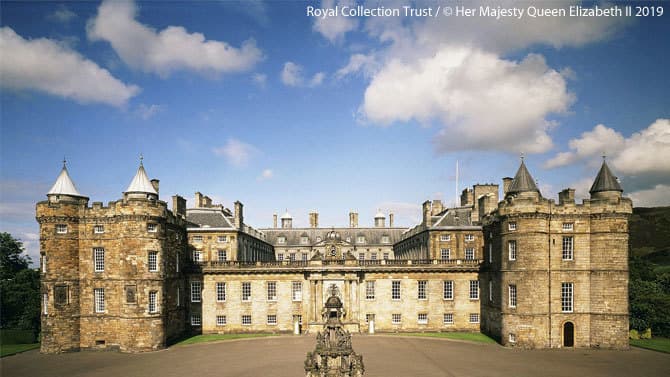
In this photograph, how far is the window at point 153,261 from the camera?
37.2m

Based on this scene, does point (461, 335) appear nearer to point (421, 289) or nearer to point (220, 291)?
point (421, 289)

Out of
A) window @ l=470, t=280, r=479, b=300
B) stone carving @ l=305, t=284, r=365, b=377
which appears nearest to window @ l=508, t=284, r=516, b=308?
window @ l=470, t=280, r=479, b=300

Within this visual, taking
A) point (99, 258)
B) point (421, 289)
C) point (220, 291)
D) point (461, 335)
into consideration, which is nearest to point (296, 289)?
point (220, 291)

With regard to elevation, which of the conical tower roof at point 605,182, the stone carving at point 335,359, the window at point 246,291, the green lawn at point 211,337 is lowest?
the green lawn at point 211,337

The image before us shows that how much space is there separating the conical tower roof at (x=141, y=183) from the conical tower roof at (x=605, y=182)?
129 ft

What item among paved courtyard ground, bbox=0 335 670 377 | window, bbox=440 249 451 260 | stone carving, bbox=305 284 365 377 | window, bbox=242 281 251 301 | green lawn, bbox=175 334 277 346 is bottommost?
green lawn, bbox=175 334 277 346

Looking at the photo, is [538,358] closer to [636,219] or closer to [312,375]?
[312,375]

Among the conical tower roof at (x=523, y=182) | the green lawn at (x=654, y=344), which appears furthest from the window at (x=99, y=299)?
the green lawn at (x=654, y=344)

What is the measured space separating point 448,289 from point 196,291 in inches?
1026

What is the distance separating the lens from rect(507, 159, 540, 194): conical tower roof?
3850cm

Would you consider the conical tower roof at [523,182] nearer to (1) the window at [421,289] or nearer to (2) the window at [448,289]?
(2) the window at [448,289]

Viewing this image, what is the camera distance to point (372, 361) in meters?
30.3

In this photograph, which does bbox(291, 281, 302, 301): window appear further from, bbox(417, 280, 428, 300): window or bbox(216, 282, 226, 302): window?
bbox(417, 280, 428, 300): window

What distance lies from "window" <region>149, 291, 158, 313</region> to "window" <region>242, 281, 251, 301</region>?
9777 mm
